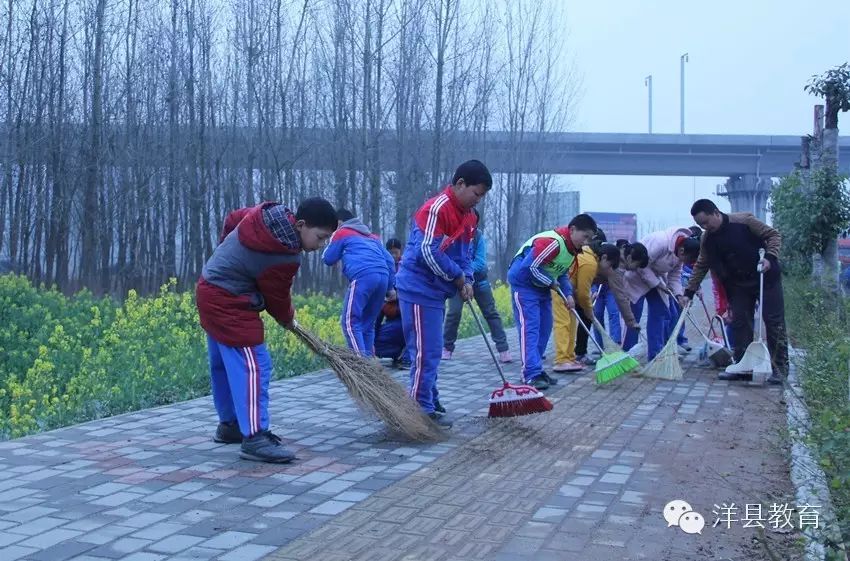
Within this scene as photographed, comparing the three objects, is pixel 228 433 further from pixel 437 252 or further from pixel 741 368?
pixel 741 368

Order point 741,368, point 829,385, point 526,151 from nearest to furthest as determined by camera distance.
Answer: point 829,385
point 741,368
point 526,151

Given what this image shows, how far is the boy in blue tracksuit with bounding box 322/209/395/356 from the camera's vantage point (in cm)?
959

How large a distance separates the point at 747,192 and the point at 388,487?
1728 inches

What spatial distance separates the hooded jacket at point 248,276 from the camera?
6.30m

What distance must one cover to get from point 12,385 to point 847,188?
40.4 feet

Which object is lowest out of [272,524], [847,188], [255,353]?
[272,524]

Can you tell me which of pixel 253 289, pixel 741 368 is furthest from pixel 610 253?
pixel 253 289

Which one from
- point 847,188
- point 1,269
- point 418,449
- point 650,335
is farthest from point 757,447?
point 1,269

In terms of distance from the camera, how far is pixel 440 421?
7805 millimetres

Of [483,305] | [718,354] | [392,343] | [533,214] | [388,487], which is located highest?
[533,214]

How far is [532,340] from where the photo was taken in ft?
31.7

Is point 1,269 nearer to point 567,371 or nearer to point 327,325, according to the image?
point 327,325

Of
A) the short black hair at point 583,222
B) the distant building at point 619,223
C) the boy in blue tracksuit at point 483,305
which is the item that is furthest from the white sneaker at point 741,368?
the distant building at point 619,223

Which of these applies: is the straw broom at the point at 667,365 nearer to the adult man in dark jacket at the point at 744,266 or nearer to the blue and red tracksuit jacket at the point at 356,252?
the adult man in dark jacket at the point at 744,266
